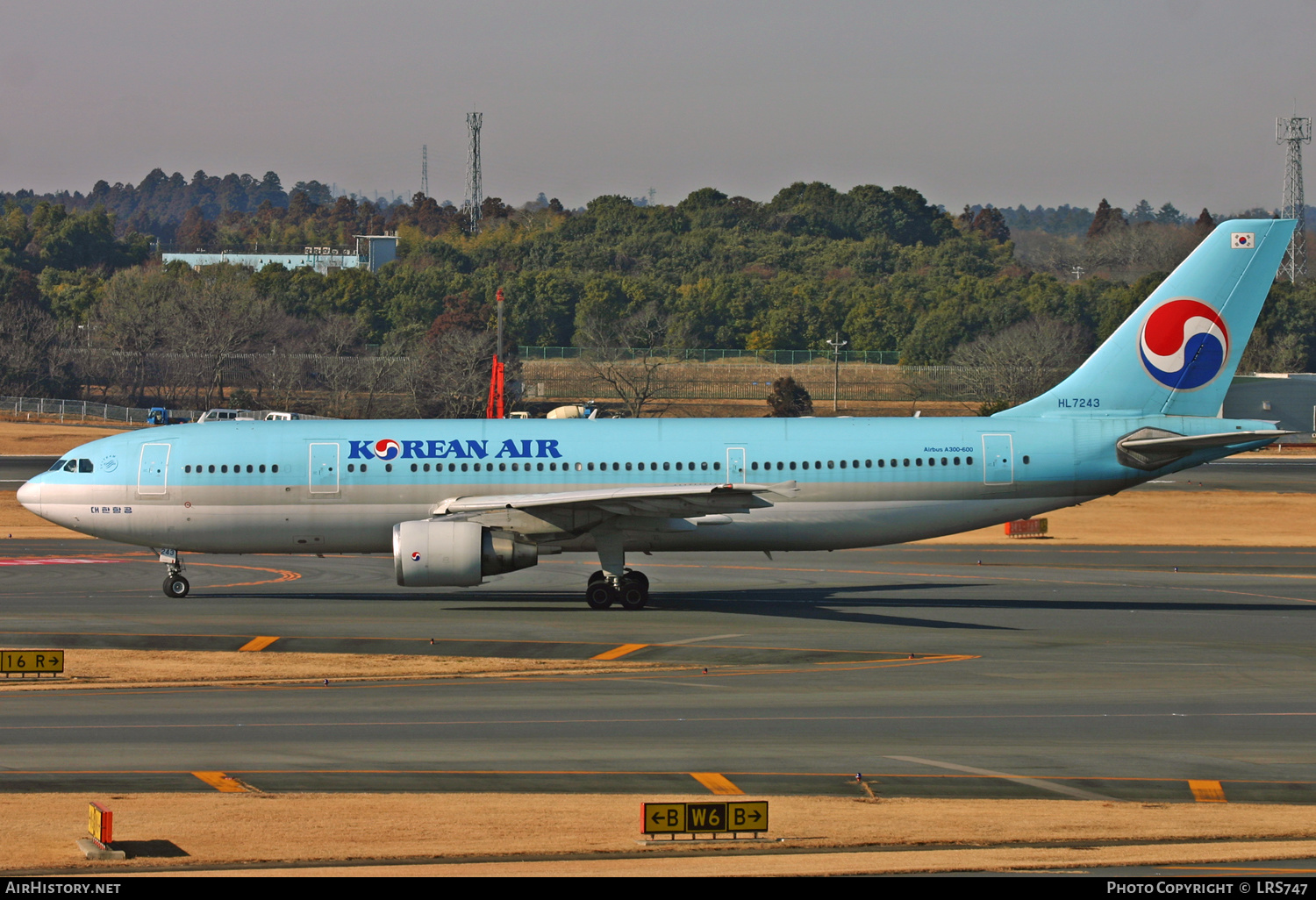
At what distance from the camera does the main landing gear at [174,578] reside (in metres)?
36.8

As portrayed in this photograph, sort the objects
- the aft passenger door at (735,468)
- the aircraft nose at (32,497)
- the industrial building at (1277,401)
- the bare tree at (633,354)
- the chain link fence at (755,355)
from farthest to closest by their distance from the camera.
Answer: the chain link fence at (755,355) → the bare tree at (633,354) → the industrial building at (1277,401) → the aircraft nose at (32,497) → the aft passenger door at (735,468)

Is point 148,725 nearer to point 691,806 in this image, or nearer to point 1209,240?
point 691,806

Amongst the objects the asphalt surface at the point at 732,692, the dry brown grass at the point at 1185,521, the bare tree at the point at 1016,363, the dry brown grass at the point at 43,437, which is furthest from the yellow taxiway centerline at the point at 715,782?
the bare tree at the point at 1016,363

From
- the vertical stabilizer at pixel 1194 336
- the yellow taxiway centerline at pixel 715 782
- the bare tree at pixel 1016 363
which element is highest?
the bare tree at pixel 1016 363

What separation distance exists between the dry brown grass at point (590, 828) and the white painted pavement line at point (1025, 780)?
44 cm

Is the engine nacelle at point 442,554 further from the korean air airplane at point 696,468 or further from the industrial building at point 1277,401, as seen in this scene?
the industrial building at point 1277,401

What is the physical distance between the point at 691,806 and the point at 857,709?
871 centimetres

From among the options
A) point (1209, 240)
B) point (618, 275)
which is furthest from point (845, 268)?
point (1209, 240)

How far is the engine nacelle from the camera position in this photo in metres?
32.8

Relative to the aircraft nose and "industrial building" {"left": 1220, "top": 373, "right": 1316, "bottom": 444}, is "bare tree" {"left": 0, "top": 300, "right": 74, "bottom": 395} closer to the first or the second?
the aircraft nose

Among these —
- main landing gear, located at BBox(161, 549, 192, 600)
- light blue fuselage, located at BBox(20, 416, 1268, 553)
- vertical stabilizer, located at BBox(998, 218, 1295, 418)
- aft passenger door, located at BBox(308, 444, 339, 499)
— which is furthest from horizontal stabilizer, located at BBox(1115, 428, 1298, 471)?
main landing gear, located at BBox(161, 549, 192, 600)

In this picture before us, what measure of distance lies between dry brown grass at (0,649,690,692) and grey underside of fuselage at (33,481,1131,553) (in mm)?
6883

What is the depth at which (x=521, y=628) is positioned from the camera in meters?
32.1

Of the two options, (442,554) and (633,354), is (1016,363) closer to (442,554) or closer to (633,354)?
(633,354)
